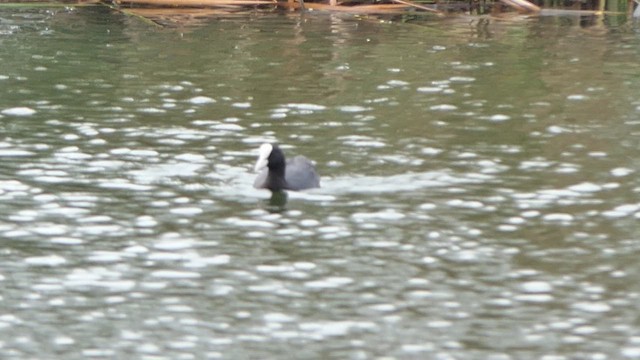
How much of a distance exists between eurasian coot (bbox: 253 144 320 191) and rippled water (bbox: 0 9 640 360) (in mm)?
224

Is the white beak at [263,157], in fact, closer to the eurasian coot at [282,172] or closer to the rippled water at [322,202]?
the eurasian coot at [282,172]

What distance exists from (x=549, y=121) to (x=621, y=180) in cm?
340

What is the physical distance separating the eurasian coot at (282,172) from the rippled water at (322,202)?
22cm

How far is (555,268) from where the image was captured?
43.8 feet

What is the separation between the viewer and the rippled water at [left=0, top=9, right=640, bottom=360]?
11805 millimetres

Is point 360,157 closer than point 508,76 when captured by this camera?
Yes

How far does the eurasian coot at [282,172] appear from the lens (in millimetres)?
16062

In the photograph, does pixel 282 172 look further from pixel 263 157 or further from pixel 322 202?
pixel 322 202

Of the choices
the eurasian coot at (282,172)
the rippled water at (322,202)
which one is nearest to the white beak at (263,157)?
the eurasian coot at (282,172)

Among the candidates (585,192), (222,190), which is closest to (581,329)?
(585,192)

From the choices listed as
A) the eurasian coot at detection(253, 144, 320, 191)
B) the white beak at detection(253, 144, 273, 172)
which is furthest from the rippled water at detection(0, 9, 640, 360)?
the white beak at detection(253, 144, 273, 172)

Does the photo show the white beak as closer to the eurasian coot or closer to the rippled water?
the eurasian coot

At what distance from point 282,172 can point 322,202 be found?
0.68 meters

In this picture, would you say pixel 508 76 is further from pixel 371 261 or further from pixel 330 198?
pixel 371 261
